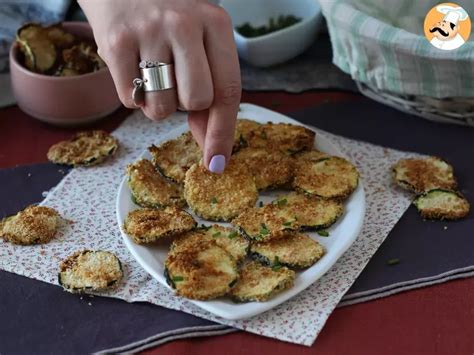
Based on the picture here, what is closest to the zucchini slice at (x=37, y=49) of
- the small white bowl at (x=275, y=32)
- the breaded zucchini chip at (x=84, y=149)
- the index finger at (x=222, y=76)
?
the breaded zucchini chip at (x=84, y=149)

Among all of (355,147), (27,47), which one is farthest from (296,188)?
(27,47)

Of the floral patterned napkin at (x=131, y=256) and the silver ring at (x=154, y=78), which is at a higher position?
the silver ring at (x=154, y=78)

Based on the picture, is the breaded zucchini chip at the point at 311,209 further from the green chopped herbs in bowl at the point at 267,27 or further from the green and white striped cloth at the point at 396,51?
the green chopped herbs in bowl at the point at 267,27

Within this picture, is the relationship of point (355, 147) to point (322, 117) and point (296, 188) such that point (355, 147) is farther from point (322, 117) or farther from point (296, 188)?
point (296, 188)

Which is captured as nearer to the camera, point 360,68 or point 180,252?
point 180,252

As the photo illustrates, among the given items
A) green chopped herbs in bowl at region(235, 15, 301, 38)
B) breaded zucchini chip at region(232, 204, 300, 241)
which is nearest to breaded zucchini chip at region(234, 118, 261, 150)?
breaded zucchini chip at region(232, 204, 300, 241)
